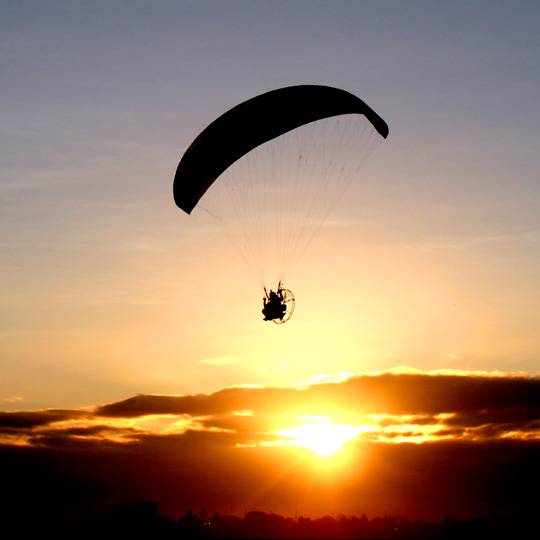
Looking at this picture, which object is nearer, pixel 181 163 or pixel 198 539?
pixel 181 163

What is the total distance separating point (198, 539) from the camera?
19550 cm

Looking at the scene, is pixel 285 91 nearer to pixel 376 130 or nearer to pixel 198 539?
pixel 376 130

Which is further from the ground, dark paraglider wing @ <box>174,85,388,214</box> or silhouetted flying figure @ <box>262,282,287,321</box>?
dark paraglider wing @ <box>174,85,388,214</box>

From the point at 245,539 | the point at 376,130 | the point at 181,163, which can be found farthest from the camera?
the point at 245,539

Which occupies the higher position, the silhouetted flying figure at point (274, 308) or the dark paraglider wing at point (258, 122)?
the dark paraglider wing at point (258, 122)

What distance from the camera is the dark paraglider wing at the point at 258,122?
42.5 metres

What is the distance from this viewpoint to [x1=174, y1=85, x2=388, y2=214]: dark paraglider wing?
4253 centimetres

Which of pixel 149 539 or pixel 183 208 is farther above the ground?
pixel 183 208

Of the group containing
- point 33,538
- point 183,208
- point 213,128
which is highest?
point 213,128

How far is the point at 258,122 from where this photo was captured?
4312cm

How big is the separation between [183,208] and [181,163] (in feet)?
7.95

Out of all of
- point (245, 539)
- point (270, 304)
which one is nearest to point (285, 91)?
point (270, 304)

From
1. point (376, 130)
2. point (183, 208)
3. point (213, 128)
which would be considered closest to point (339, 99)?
point (376, 130)

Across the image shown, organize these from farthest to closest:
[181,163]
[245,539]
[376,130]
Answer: [245,539], [181,163], [376,130]
